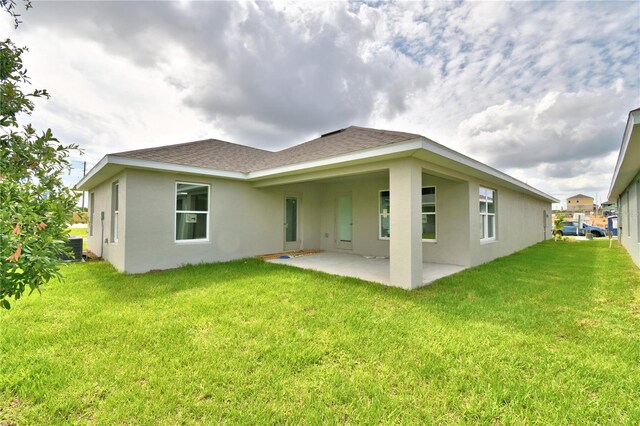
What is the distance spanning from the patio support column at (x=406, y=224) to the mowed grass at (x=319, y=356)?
402 mm

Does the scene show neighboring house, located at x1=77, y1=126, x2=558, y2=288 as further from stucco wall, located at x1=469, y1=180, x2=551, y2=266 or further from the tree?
the tree

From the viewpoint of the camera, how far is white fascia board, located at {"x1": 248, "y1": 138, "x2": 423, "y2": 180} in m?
4.90

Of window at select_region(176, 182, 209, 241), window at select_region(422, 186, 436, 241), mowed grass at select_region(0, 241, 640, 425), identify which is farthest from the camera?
window at select_region(422, 186, 436, 241)

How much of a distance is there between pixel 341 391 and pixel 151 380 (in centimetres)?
175

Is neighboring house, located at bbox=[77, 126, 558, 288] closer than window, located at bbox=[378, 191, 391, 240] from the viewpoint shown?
Yes

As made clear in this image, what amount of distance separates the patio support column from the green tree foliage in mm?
4875

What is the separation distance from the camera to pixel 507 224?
1070 centimetres

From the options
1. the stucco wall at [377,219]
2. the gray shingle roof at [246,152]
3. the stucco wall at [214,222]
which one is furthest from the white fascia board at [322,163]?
the stucco wall at [377,219]

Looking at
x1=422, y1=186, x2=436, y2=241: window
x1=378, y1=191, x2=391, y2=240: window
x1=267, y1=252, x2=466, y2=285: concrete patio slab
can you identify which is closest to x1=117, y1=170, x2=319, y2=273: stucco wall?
x1=267, y1=252, x2=466, y2=285: concrete patio slab

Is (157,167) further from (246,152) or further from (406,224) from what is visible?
(406,224)

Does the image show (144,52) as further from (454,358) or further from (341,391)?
(454,358)

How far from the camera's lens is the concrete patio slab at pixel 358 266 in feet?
21.3

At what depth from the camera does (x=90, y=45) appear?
4383 mm

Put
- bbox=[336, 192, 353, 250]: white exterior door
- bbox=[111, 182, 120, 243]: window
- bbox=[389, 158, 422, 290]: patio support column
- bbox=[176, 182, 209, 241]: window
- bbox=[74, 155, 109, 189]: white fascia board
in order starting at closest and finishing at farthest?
bbox=[389, 158, 422, 290]: patio support column
bbox=[74, 155, 109, 189]: white fascia board
bbox=[176, 182, 209, 241]: window
bbox=[111, 182, 120, 243]: window
bbox=[336, 192, 353, 250]: white exterior door
